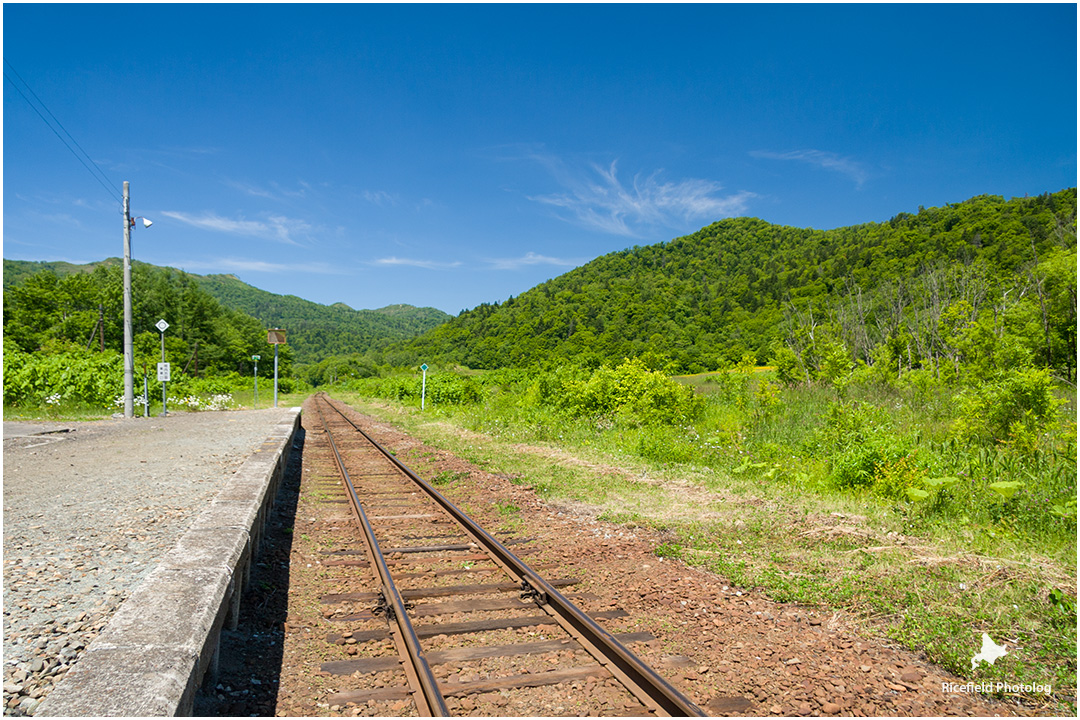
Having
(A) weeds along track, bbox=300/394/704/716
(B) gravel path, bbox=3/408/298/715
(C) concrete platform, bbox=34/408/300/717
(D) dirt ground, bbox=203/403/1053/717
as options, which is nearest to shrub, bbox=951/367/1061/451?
(D) dirt ground, bbox=203/403/1053/717

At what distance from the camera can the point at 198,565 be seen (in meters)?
3.90

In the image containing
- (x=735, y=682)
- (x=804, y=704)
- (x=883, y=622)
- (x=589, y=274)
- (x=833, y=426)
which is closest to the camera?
(x=804, y=704)

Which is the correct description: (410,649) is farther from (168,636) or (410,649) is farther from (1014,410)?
(1014,410)

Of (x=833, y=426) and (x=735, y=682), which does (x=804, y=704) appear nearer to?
(x=735, y=682)

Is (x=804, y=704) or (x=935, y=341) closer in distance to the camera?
(x=804, y=704)

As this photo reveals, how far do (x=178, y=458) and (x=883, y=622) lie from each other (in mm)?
11034

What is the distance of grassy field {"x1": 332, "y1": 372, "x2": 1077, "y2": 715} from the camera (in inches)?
154

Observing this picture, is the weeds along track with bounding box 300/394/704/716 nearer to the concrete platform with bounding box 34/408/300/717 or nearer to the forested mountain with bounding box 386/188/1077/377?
the concrete platform with bounding box 34/408/300/717

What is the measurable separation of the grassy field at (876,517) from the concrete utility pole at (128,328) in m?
13.0

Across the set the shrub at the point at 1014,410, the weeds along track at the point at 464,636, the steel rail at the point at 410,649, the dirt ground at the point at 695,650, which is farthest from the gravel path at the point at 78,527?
the shrub at the point at 1014,410

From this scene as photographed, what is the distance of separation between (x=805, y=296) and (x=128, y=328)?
219 feet

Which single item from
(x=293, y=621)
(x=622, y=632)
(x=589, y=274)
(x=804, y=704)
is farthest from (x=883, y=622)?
(x=589, y=274)

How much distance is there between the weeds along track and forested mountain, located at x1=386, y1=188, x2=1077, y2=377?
1383cm

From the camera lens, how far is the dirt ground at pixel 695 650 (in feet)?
10.3
